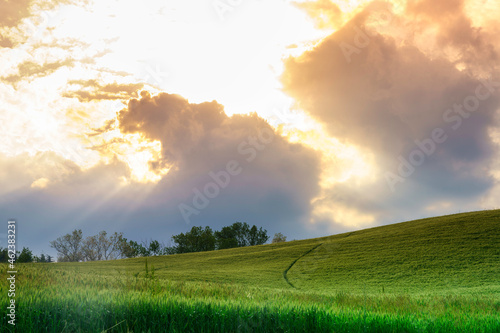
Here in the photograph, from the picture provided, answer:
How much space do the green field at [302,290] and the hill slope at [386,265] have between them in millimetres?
145

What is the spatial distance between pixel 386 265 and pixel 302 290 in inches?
680

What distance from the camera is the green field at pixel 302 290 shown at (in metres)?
6.06

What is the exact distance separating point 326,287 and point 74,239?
70465 millimetres

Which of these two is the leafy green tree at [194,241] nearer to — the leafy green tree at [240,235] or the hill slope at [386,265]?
the leafy green tree at [240,235]

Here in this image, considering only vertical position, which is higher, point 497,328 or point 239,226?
point 239,226

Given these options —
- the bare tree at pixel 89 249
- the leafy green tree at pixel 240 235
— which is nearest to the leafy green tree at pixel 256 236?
the leafy green tree at pixel 240 235

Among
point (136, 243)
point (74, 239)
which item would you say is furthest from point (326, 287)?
point (136, 243)

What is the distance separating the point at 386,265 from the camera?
4109 cm

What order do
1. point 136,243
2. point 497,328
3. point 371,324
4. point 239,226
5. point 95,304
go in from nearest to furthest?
point 95,304, point 371,324, point 497,328, point 136,243, point 239,226

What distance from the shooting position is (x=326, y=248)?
5869 cm

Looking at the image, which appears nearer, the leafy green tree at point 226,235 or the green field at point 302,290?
the green field at point 302,290

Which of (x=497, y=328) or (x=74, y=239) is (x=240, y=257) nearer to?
(x=74, y=239)

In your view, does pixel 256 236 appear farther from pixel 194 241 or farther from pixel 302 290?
pixel 302 290

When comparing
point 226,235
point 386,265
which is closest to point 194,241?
point 226,235
